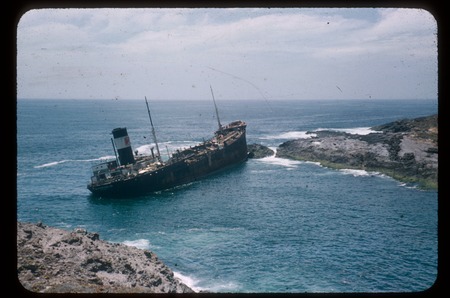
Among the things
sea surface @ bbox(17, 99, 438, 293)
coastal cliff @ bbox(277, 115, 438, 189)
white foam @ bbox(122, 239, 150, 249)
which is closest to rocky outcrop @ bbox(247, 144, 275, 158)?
coastal cliff @ bbox(277, 115, 438, 189)

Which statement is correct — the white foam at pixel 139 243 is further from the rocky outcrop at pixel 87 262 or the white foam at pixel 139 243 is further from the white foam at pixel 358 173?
the white foam at pixel 358 173

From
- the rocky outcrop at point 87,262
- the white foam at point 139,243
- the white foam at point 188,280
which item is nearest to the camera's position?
the rocky outcrop at point 87,262

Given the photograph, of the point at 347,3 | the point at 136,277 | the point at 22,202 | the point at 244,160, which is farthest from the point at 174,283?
the point at 244,160

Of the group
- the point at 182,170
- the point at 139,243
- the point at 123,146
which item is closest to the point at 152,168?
the point at 182,170

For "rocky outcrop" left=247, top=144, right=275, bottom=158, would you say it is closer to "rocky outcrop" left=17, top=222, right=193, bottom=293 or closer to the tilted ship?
the tilted ship

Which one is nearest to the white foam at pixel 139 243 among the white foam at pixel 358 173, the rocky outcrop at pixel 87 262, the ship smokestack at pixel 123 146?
the rocky outcrop at pixel 87 262

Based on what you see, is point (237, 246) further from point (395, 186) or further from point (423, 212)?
point (395, 186)

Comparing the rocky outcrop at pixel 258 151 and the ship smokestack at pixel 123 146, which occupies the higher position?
the ship smokestack at pixel 123 146
